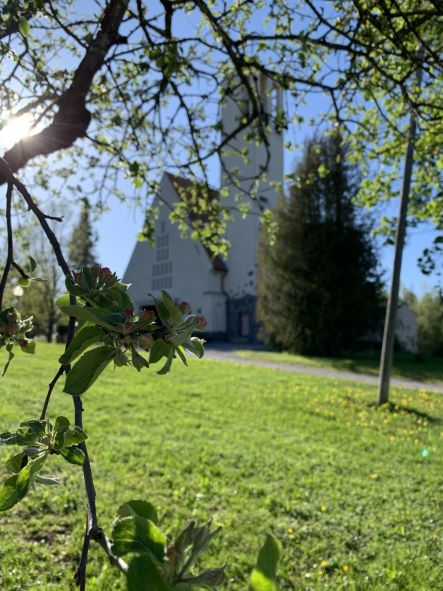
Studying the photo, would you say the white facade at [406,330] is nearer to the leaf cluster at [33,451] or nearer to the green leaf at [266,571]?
the leaf cluster at [33,451]

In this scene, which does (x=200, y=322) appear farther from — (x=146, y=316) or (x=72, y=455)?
(x=72, y=455)

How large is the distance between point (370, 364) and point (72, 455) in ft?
51.3

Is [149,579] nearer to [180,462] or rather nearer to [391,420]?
[180,462]

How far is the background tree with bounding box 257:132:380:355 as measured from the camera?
18.2 metres

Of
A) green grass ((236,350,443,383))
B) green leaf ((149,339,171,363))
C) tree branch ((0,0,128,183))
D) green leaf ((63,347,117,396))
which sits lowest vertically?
green grass ((236,350,443,383))

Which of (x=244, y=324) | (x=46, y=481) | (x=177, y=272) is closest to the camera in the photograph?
(x=46, y=481)

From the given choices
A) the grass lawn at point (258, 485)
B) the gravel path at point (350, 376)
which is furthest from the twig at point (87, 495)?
the gravel path at point (350, 376)

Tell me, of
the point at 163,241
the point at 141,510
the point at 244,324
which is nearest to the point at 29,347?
the point at 141,510

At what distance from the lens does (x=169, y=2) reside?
3.26 metres

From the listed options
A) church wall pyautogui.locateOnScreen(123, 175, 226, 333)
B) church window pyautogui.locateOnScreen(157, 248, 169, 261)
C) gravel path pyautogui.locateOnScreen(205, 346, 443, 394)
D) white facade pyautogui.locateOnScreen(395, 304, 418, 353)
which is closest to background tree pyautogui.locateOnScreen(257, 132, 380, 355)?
gravel path pyautogui.locateOnScreen(205, 346, 443, 394)

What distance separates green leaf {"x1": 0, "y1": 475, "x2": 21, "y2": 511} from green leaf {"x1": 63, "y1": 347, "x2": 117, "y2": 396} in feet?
0.60

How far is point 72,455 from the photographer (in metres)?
0.72

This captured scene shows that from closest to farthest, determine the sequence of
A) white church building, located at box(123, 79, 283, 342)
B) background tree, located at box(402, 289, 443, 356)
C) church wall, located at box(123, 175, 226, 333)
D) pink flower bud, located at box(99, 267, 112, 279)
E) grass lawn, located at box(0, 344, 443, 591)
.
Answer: pink flower bud, located at box(99, 267, 112, 279)
grass lawn, located at box(0, 344, 443, 591)
background tree, located at box(402, 289, 443, 356)
white church building, located at box(123, 79, 283, 342)
church wall, located at box(123, 175, 226, 333)

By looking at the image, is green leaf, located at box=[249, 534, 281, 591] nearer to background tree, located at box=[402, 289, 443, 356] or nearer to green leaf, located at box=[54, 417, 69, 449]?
green leaf, located at box=[54, 417, 69, 449]
